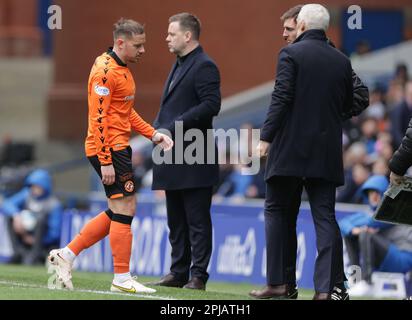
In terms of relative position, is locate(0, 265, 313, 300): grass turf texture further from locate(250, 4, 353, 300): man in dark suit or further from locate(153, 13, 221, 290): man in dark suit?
locate(250, 4, 353, 300): man in dark suit

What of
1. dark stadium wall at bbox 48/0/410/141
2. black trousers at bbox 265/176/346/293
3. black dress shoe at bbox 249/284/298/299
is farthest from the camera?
dark stadium wall at bbox 48/0/410/141

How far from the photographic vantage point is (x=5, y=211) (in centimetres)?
1955

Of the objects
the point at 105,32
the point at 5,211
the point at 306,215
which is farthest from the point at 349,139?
the point at 105,32

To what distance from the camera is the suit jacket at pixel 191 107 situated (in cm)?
1112

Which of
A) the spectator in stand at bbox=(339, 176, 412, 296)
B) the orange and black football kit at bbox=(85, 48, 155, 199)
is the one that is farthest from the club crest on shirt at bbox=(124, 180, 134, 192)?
the spectator in stand at bbox=(339, 176, 412, 296)

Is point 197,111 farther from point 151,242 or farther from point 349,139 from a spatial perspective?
point 349,139

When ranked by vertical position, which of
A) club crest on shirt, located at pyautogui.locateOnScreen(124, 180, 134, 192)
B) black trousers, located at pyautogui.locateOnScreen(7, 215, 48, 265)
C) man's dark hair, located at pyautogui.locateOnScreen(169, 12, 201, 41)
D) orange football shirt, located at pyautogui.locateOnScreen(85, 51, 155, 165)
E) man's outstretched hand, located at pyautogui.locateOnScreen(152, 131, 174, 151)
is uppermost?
man's dark hair, located at pyautogui.locateOnScreen(169, 12, 201, 41)

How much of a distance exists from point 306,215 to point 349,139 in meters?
3.61

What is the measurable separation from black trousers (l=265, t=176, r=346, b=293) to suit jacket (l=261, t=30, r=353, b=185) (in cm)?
19

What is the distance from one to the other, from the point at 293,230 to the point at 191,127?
1.30 metres

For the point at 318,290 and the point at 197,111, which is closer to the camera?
Answer: the point at 318,290

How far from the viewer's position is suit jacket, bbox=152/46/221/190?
36.5ft

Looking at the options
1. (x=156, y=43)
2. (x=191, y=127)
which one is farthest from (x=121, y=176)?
(x=156, y=43)
